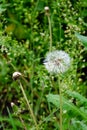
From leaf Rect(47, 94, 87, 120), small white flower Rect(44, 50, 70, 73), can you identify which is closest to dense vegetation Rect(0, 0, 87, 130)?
leaf Rect(47, 94, 87, 120)

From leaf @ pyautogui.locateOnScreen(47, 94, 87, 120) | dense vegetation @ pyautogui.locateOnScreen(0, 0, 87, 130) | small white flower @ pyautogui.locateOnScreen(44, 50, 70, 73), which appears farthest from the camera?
dense vegetation @ pyautogui.locateOnScreen(0, 0, 87, 130)

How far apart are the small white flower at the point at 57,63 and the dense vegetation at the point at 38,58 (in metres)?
0.61

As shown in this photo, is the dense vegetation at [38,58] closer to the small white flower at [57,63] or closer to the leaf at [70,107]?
the leaf at [70,107]

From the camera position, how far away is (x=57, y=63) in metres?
1.64

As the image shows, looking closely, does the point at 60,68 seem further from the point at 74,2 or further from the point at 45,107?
the point at 74,2

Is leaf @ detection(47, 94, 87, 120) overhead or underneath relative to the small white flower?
underneath

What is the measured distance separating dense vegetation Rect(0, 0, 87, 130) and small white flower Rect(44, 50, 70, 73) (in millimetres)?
606

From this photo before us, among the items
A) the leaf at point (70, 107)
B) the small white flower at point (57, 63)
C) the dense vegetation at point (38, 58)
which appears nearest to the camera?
the small white flower at point (57, 63)

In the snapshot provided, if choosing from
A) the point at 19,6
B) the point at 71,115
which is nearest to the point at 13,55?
the point at 19,6

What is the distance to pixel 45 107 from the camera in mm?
2842

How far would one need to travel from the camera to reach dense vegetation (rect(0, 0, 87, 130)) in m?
2.54

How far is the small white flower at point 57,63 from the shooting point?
1.60m

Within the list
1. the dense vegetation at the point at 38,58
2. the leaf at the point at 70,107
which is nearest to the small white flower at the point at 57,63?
the leaf at the point at 70,107

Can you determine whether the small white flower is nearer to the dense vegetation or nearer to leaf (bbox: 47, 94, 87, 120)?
leaf (bbox: 47, 94, 87, 120)
